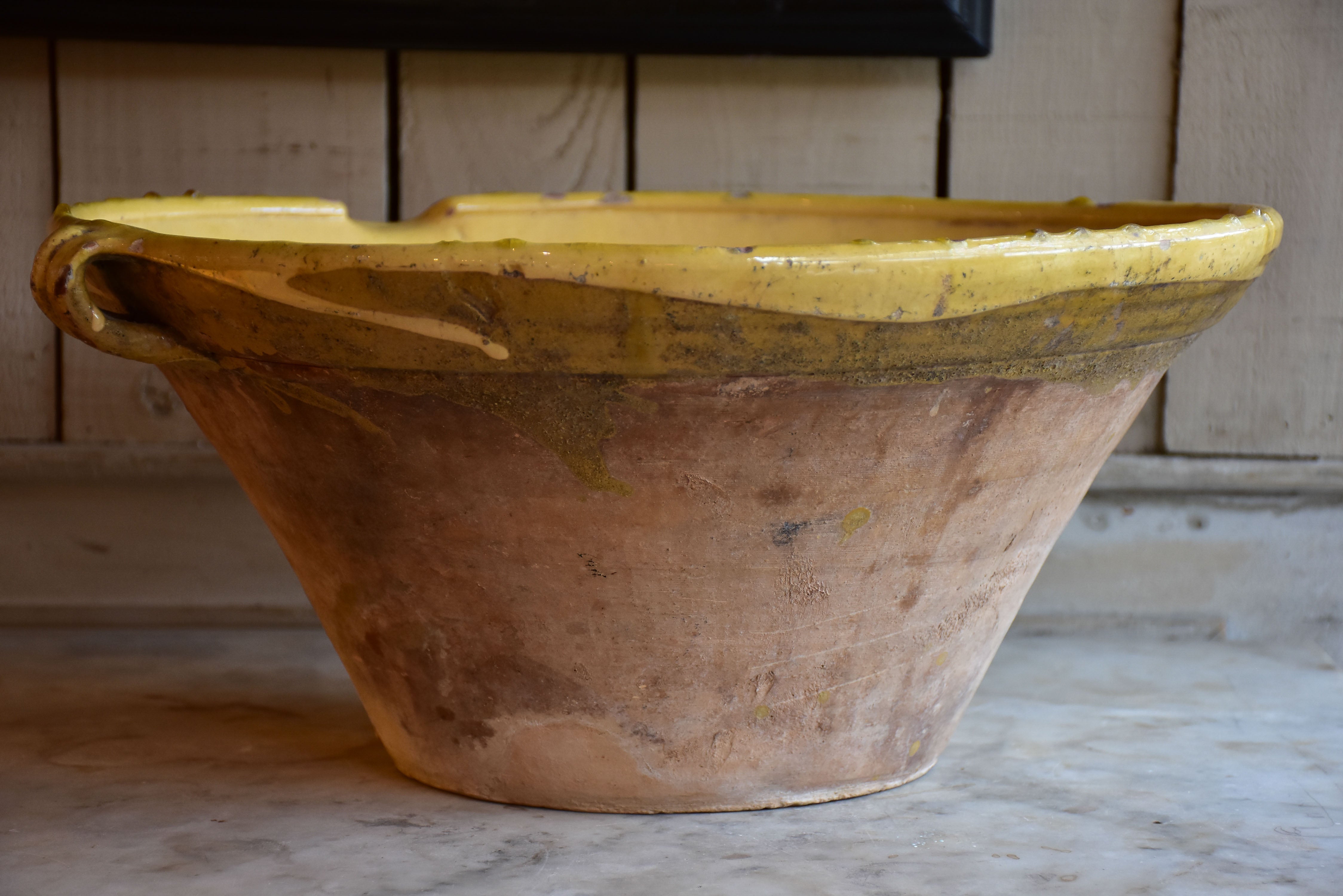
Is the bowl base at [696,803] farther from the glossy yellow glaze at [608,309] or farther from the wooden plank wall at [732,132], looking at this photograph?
the wooden plank wall at [732,132]

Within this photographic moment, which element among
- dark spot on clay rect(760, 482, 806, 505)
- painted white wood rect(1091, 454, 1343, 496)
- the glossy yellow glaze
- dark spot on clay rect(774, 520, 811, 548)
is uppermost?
the glossy yellow glaze

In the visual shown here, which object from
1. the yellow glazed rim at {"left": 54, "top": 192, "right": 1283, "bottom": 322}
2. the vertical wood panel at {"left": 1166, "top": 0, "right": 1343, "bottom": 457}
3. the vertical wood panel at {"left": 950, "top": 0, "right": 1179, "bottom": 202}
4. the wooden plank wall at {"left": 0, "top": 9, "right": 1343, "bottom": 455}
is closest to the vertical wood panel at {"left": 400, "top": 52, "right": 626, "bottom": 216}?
→ the wooden plank wall at {"left": 0, "top": 9, "right": 1343, "bottom": 455}

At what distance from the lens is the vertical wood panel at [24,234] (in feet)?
3.99

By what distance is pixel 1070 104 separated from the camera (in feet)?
4.05

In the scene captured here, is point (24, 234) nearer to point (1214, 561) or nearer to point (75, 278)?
point (75, 278)

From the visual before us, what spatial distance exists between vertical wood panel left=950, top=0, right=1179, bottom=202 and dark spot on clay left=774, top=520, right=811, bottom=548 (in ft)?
2.16

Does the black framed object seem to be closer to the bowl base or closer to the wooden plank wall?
the wooden plank wall

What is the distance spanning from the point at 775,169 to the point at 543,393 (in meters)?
0.68

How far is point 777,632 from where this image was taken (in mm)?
732

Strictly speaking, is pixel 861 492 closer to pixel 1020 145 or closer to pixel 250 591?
pixel 1020 145

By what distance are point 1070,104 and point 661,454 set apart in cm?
78

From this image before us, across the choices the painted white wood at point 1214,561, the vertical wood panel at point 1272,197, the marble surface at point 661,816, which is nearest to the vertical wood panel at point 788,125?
the vertical wood panel at point 1272,197

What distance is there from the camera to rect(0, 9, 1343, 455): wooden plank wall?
1.22m

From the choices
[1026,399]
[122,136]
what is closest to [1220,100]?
[1026,399]
